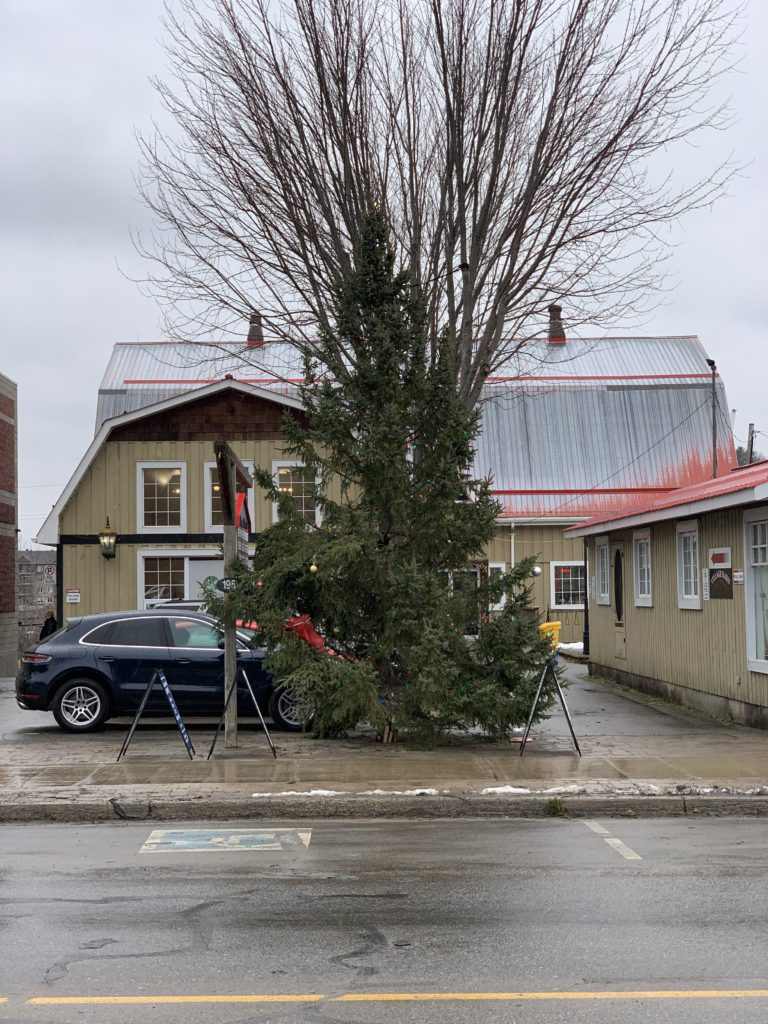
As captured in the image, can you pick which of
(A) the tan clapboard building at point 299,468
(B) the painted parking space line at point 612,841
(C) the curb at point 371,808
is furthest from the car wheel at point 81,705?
(B) the painted parking space line at point 612,841

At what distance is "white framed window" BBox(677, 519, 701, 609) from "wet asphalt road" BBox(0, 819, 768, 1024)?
7878 mm

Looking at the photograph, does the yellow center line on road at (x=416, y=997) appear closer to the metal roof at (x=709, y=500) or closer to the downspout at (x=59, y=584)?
the metal roof at (x=709, y=500)

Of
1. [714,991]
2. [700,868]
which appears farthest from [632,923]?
[700,868]

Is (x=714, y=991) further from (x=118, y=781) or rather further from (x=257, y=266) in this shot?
(x=257, y=266)

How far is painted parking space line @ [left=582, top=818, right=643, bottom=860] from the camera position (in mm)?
8109

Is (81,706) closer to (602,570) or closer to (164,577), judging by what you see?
(164,577)

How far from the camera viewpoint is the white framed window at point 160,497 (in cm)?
2564

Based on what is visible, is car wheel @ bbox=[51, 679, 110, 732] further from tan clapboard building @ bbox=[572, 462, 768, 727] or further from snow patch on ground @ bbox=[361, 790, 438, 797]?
tan clapboard building @ bbox=[572, 462, 768, 727]

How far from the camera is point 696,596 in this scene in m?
16.8

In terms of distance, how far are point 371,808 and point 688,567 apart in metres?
9.01

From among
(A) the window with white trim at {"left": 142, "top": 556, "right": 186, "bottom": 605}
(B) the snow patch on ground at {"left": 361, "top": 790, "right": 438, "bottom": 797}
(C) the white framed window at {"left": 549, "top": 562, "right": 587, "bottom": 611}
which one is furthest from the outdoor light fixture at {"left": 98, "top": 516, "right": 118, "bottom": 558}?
(B) the snow patch on ground at {"left": 361, "top": 790, "right": 438, "bottom": 797}

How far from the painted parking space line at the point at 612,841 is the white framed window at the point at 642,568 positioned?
411 inches

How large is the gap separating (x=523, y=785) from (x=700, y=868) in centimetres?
287

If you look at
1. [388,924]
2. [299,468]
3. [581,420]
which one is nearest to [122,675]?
[299,468]
